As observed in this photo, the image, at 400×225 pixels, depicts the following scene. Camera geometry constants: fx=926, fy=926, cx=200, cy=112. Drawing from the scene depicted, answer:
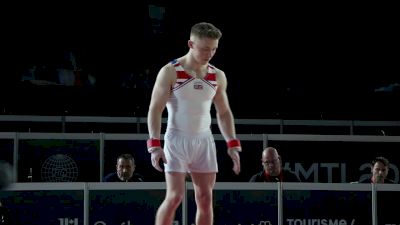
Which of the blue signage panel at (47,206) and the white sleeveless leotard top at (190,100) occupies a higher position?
the white sleeveless leotard top at (190,100)

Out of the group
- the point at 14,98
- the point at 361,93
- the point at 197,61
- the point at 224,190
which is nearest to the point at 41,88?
the point at 14,98

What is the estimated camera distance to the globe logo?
10195mm

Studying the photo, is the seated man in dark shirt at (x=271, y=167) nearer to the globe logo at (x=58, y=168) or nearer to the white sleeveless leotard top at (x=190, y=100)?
the globe logo at (x=58, y=168)

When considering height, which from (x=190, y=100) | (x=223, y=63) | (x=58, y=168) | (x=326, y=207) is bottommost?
(x=326, y=207)

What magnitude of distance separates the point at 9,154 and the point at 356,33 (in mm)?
6810

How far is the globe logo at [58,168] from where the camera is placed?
401 inches

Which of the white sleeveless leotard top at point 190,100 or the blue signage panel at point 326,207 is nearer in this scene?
the white sleeveless leotard top at point 190,100

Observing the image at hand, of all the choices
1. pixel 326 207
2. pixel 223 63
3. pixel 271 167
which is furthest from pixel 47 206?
pixel 223 63

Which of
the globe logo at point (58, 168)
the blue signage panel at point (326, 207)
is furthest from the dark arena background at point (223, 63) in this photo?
the blue signage panel at point (326, 207)

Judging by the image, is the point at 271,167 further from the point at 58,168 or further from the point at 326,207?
the point at 58,168

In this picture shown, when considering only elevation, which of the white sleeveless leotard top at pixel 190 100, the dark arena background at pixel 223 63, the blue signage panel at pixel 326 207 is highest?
the dark arena background at pixel 223 63

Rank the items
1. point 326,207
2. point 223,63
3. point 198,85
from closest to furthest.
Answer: point 198,85
point 326,207
point 223,63

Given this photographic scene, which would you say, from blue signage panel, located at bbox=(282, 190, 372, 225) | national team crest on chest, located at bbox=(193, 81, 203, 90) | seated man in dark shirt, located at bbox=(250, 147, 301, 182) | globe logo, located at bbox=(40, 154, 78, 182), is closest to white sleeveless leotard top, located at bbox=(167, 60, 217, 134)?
national team crest on chest, located at bbox=(193, 81, 203, 90)

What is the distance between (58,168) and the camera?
33.6 ft
